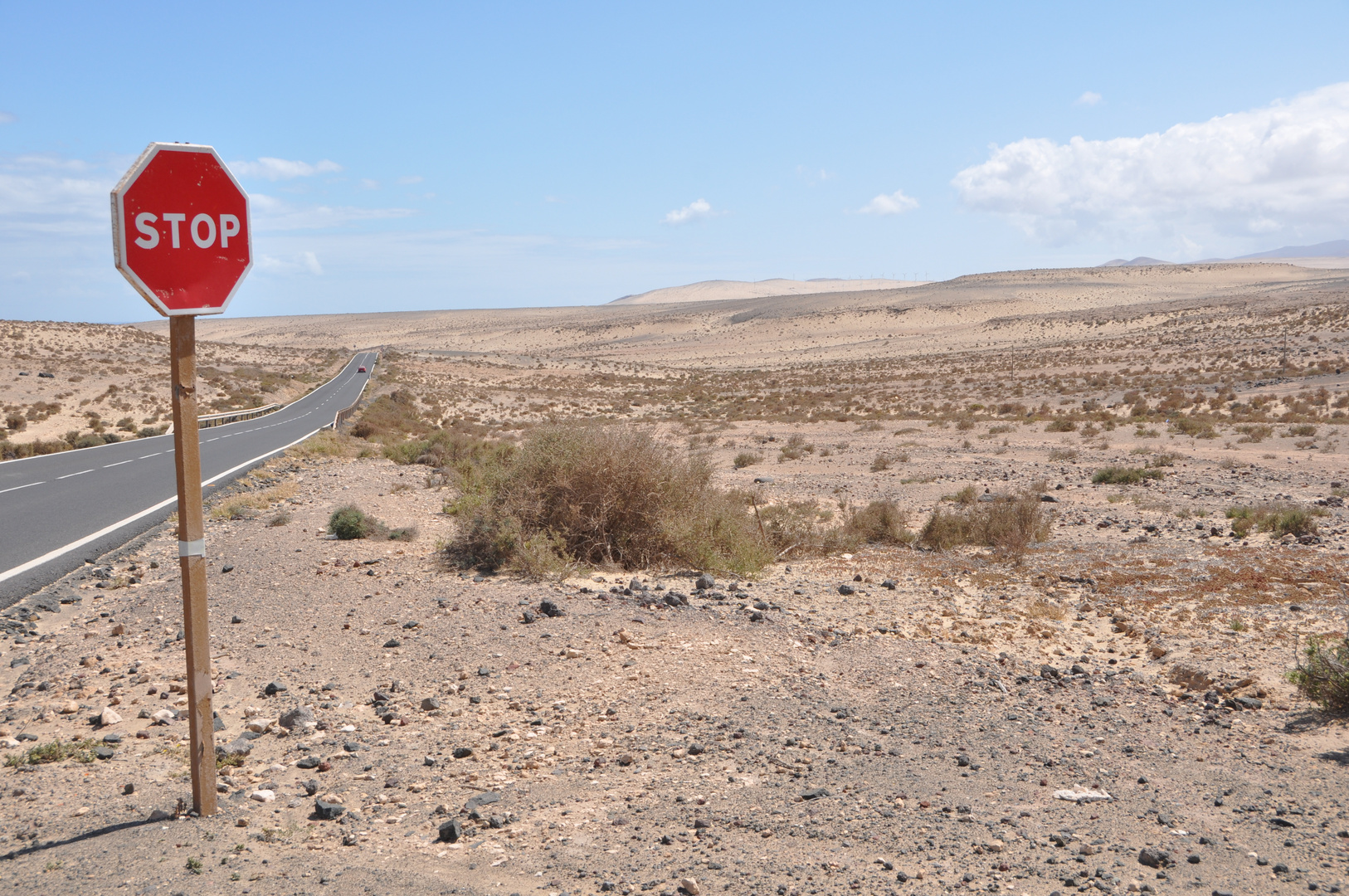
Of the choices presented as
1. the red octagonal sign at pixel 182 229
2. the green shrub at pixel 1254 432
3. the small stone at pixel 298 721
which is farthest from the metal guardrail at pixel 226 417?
the green shrub at pixel 1254 432

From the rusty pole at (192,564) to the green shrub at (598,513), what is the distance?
5.04m

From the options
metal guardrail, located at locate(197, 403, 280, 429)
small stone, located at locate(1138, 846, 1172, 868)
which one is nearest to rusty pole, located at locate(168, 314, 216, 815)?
small stone, located at locate(1138, 846, 1172, 868)

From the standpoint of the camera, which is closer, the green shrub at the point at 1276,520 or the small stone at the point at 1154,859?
the small stone at the point at 1154,859

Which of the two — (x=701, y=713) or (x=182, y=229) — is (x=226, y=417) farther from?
(x=182, y=229)

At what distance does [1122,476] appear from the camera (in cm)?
1745

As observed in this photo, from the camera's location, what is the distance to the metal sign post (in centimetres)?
365

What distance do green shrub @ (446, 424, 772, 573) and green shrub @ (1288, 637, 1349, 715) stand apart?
16.2 ft

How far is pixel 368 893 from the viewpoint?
355 centimetres

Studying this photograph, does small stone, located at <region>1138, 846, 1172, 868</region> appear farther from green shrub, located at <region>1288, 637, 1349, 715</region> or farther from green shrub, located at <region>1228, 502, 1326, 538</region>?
green shrub, located at <region>1228, 502, 1326, 538</region>

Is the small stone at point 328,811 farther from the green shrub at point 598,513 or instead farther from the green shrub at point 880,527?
the green shrub at point 880,527

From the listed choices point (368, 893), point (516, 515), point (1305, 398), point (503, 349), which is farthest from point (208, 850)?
point (503, 349)

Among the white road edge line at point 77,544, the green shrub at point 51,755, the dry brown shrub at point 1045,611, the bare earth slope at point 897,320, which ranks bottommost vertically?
the dry brown shrub at point 1045,611

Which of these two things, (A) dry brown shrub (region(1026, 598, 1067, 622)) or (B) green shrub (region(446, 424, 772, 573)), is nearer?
(A) dry brown shrub (region(1026, 598, 1067, 622))

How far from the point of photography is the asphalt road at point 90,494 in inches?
406
